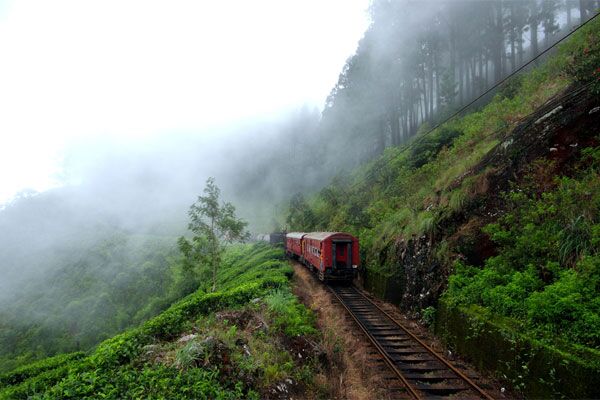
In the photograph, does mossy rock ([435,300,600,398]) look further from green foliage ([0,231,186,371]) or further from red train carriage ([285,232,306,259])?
green foliage ([0,231,186,371])

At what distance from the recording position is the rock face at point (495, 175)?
1080 cm

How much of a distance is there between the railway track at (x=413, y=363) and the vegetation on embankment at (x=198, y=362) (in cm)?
206

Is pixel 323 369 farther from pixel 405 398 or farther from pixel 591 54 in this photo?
pixel 591 54

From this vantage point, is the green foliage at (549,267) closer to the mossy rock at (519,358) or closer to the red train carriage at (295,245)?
the mossy rock at (519,358)

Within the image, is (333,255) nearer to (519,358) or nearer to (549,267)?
(549,267)

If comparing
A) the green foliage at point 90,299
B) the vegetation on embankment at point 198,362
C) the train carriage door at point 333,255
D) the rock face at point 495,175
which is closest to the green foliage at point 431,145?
→ the train carriage door at point 333,255

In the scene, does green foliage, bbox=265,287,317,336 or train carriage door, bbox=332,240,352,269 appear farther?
train carriage door, bbox=332,240,352,269

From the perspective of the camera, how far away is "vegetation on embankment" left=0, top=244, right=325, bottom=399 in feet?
20.5

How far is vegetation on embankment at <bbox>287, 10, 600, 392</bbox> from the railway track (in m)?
1.55

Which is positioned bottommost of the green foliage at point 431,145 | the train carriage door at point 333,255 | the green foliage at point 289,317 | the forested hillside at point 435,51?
the green foliage at point 289,317

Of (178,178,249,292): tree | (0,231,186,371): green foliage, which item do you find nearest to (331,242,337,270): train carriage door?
(178,178,249,292): tree

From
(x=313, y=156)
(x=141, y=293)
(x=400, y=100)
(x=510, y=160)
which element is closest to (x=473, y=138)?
(x=510, y=160)

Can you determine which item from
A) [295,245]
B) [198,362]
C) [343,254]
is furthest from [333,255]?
[295,245]

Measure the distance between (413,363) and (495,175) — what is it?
25.7 ft
